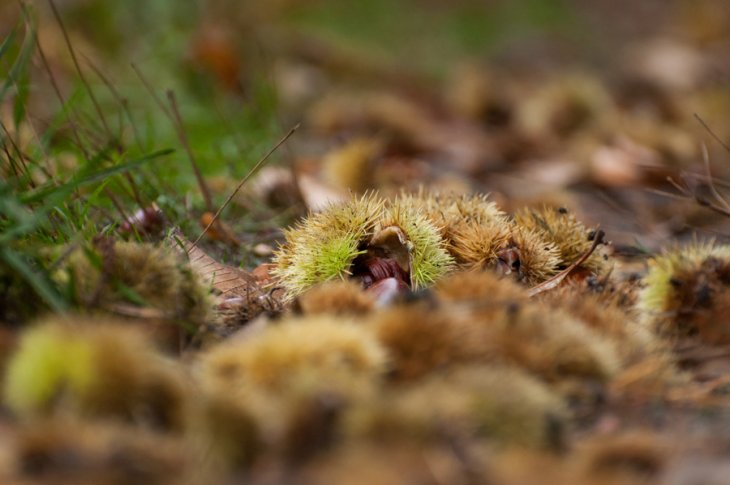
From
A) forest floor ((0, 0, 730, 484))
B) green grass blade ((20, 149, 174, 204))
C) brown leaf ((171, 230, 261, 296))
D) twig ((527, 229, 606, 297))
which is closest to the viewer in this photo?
forest floor ((0, 0, 730, 484))

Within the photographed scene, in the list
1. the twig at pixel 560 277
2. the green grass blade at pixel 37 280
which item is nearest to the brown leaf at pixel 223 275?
the green grass blade at pixel 37 280

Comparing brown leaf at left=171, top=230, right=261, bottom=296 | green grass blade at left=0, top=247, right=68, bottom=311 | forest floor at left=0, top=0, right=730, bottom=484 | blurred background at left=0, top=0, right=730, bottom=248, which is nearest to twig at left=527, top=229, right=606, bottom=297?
forest floor at left=0, top=0, right=730, bottom=484

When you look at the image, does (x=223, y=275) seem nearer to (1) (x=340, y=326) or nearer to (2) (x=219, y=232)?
(2) (x=219, y=232)

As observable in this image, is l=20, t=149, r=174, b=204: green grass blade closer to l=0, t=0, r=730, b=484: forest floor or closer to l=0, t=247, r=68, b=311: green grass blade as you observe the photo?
l=0, t=0, r=730, b=484: forest floor

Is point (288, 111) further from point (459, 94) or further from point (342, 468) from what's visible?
point (342, 468)

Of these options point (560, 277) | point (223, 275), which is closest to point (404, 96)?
point (223, 275)

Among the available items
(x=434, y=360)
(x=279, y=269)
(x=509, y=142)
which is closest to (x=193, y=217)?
(x=279, y=269)

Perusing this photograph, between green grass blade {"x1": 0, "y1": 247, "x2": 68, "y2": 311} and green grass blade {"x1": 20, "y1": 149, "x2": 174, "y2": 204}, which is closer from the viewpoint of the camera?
green grass blade {"x1": 0, "y1": 247, "x2": 68, "y2": 311}

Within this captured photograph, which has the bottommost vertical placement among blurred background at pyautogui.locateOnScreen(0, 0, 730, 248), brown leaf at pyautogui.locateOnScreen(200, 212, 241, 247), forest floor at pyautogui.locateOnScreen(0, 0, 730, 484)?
forest floor at pyautogui.locateOnScreen(0, 0, 730, 484)

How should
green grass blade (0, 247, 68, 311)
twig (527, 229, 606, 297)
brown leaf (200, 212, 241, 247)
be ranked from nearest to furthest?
green grass blade (0, 247, 68, 311)
twig (527, 229, 606, 297)
brown leaf (200, 212, 241, 247)

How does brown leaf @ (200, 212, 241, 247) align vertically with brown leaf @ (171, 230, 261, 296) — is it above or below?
above

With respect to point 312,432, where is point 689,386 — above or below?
above
